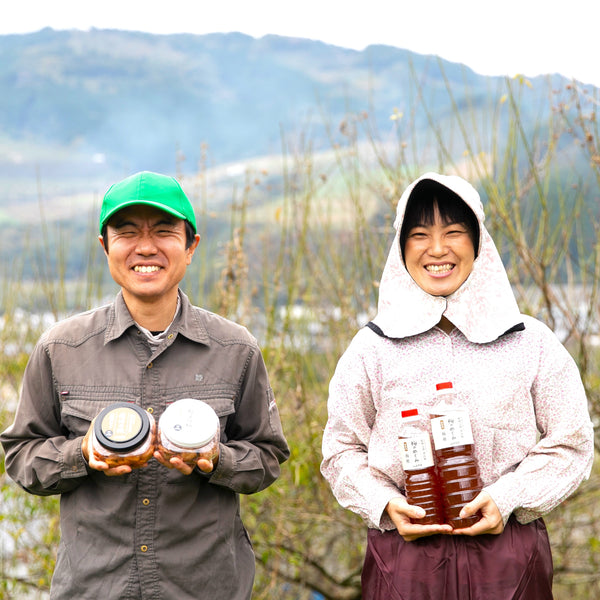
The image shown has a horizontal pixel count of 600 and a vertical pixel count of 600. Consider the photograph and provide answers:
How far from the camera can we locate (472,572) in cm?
229

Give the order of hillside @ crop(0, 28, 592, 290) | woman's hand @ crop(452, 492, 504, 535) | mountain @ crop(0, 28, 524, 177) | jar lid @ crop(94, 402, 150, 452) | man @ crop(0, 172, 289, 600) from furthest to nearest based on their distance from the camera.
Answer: mountain @ crop(0, 28, 524, 177), hillside @ crop(0, 28, 592, 290), man @ crop(0, 172, 289, 600), woman's hand @ crop(452, 492, 504, 535), jar lid @ crop(94, 402, 150, 452)

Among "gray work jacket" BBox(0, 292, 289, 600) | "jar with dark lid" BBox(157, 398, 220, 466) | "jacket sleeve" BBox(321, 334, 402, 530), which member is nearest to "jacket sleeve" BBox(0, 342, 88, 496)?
"gray work jacket" BBox(0, 292, 289, 600)

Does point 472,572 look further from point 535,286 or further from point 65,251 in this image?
point 65,251

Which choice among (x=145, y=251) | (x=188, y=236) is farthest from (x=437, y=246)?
(x=145, y=251)

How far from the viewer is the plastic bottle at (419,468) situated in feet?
7.35

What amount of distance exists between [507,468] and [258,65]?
5.99m

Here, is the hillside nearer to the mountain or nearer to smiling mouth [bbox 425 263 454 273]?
the mountain

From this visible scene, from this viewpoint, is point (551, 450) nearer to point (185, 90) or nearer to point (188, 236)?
point (188, 236)

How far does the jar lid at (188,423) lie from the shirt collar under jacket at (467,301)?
662 mm

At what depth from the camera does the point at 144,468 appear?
2.39m

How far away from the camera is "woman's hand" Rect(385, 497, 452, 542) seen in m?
2.26

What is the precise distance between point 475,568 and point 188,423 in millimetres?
966

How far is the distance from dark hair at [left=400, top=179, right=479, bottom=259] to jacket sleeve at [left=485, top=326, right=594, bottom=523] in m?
0.45

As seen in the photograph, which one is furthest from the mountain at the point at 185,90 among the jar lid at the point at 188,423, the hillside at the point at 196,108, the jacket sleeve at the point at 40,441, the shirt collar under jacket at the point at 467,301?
the jar lid at the point at 188,423
